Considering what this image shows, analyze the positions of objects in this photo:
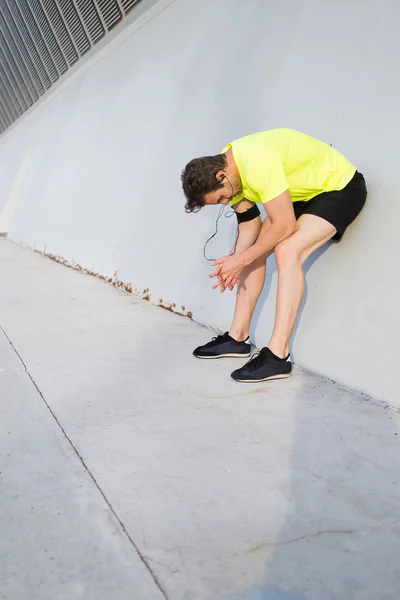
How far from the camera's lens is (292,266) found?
2.36 meters

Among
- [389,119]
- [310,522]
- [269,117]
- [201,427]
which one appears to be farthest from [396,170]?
[310,522]

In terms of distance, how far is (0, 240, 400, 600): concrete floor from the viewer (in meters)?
1.21

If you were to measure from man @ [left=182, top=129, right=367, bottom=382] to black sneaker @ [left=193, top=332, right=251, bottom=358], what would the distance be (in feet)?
1.12

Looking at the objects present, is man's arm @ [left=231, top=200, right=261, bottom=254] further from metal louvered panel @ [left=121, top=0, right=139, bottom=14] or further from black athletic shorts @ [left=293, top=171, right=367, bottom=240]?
metal louvered panel @ [left=121, top=0, right=139, bottom=14]

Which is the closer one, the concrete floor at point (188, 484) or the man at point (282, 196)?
the concrete floor at point (188, 484)

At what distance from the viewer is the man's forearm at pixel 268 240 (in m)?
A: 2.32

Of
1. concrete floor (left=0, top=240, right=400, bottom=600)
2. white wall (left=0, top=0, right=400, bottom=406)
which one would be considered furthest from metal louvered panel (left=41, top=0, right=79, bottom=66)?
concrete floor (left=0, top=240, right=400, bottom=600)

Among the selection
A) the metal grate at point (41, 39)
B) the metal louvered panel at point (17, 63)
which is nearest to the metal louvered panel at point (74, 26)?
the metal grate at point (41, 39)

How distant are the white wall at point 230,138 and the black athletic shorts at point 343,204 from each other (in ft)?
0.23

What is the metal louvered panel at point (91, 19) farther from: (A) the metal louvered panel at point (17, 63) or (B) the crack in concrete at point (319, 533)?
(B) the crack in concrete at point (319, 533)

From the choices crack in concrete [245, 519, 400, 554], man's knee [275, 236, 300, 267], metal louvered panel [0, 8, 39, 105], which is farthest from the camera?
metal louvered panel [0, 8, 39, 105]

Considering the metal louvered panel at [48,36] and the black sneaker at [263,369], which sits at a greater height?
the metal louvered panel at [48,36]

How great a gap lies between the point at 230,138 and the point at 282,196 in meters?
1.53

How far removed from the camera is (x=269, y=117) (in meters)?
3.23
